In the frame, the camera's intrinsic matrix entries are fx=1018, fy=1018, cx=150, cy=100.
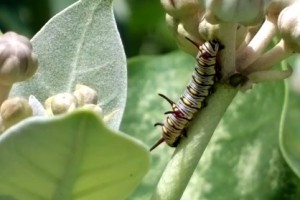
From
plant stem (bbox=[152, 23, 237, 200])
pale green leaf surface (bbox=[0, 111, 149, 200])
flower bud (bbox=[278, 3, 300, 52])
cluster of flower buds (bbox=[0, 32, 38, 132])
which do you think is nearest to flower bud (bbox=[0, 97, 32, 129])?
cluster of flower buds (bbox=[0, 32, 38, 132])

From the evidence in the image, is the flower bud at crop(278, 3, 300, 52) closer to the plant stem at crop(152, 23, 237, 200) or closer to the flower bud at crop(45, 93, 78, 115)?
the plant stem at crop(152, 23, 237, 200)

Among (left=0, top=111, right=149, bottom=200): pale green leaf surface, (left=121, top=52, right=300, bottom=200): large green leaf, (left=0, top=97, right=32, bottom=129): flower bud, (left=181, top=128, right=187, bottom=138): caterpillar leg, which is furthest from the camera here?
(left=121, top=52, right=300, bottom=200): large green leaf

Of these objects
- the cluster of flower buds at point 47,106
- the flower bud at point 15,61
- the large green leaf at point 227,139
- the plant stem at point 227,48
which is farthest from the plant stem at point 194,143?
the large green leaf at point 227,139

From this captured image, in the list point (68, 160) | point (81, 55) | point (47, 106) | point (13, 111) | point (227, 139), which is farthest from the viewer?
point (227, 139)

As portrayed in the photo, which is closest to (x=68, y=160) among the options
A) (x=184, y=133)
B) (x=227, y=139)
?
(x=184, y=133)

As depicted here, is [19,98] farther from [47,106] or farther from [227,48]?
[227,48]

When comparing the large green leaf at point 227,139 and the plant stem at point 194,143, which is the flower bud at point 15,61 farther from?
the large green leaf at point 227,139
